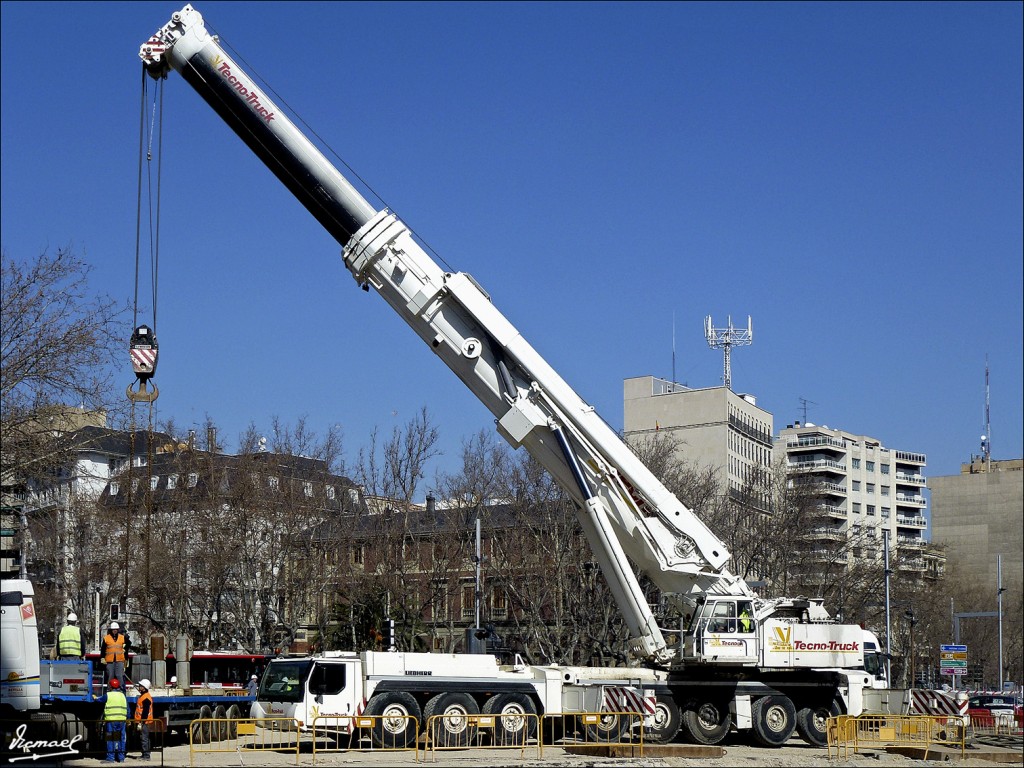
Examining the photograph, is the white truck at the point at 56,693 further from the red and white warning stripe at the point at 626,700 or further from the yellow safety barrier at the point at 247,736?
the red and white warning stripe at the point at 626,700

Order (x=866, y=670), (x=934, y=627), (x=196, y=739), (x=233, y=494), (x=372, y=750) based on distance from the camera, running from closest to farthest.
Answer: (x=372, y=750) → (x=196, y=739) → (x=866, y=670) → (x=233, y=494) → (x=934, y=627)

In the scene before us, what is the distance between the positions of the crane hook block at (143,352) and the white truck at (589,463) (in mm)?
4056

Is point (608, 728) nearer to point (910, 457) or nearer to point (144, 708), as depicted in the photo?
point (144, 708)

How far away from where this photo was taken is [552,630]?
57.4 meters

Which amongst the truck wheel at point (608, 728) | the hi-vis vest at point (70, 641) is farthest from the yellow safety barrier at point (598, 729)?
the hi-vis vest at point (70, 641)

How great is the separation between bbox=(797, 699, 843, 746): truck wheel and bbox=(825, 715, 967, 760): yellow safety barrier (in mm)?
185

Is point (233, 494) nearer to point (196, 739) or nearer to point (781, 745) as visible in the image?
point (196, 739)

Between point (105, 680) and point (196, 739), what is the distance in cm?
242

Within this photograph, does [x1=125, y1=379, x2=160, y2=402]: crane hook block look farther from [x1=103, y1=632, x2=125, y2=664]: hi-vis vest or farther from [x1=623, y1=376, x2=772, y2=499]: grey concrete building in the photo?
[x1=623, y1=376, x2=772, y2=499]: grey concrete building

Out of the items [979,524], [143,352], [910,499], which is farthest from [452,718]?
[910,499]

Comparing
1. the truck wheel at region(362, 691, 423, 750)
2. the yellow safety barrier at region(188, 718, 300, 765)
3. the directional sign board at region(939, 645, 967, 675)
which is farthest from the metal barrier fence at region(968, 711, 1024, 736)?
the yellow safety barrier at region(188, 718, 300, 765)

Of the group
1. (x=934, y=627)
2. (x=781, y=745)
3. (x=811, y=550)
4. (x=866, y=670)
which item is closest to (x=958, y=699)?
(x=866, y=670)

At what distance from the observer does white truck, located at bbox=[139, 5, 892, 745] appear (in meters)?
25.1

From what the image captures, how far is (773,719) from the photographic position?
2806 centimetres
